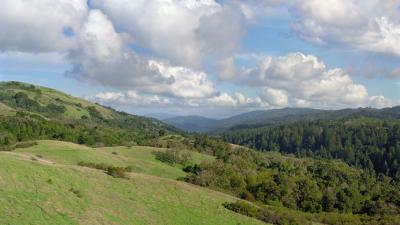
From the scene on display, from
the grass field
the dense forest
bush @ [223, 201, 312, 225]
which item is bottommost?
the dense forest

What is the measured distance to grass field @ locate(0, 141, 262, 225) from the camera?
110ft

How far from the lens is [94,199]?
39.8 meters

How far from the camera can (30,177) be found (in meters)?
39.0

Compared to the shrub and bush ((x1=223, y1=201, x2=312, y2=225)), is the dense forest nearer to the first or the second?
bush ((x1=223, y1=201, x2=312, y2=225))

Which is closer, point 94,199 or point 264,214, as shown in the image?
point 94,199

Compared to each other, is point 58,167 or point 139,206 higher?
point 58,167

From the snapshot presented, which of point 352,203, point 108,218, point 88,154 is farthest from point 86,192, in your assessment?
point 352,203

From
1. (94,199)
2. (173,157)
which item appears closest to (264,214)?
(94,199)

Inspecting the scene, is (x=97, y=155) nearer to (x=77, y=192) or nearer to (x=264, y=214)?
(x=264, y=214)

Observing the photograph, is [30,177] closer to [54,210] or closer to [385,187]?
[54,210]

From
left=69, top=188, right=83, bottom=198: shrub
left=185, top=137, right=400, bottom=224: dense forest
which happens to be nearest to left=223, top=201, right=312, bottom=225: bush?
left=69, top=188, right=83, bottom=198: shrub

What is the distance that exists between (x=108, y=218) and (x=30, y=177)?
8.07m

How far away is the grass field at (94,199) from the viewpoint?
33656mm

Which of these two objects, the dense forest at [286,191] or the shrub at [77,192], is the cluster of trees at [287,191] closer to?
the dense forest at [286,191]
